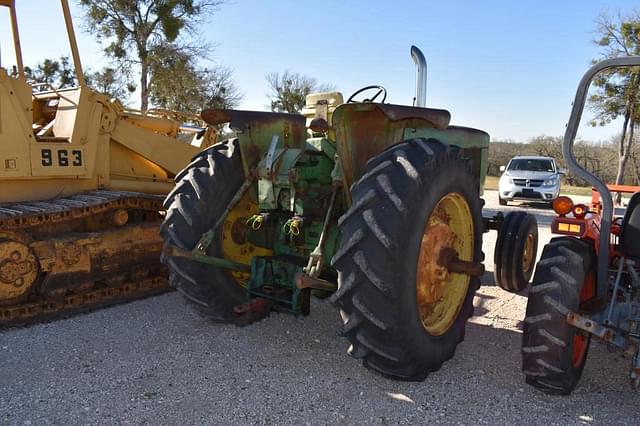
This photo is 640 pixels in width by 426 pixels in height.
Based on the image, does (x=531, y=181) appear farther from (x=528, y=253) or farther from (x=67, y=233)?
(x=67, y=233)

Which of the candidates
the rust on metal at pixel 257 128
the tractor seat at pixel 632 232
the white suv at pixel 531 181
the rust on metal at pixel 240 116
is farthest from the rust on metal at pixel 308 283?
the white suv at pixel 531 181

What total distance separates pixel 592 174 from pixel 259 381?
8.49 feet

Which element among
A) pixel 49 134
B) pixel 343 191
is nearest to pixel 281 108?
pixel 49 134

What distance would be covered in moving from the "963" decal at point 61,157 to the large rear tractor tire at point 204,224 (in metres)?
1.92

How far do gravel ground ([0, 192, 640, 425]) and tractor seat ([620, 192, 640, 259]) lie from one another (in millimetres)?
948

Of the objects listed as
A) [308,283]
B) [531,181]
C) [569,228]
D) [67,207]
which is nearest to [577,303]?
[569,228]

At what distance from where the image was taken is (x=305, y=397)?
3395 millimetres

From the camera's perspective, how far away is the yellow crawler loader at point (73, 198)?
516 centimetres

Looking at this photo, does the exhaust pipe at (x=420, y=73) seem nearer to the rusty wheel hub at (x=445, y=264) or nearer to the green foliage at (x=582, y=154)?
the rusty wheel hub at (x=445, y=264)

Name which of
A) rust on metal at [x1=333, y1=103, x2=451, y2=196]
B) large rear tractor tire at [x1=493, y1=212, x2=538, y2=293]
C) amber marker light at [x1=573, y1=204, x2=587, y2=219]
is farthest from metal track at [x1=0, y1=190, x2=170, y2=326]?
amber marker light at [x1=573, y1=204, x2=587, y2=219]

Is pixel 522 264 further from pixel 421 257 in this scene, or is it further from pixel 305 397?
pixel 305 397

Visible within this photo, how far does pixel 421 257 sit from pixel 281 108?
116 feet

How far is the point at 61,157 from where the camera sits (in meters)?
5.56

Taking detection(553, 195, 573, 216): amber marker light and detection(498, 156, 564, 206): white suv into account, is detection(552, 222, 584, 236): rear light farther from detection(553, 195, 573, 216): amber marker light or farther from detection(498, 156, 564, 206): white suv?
detection(498, 156, 564, 206): white suv
